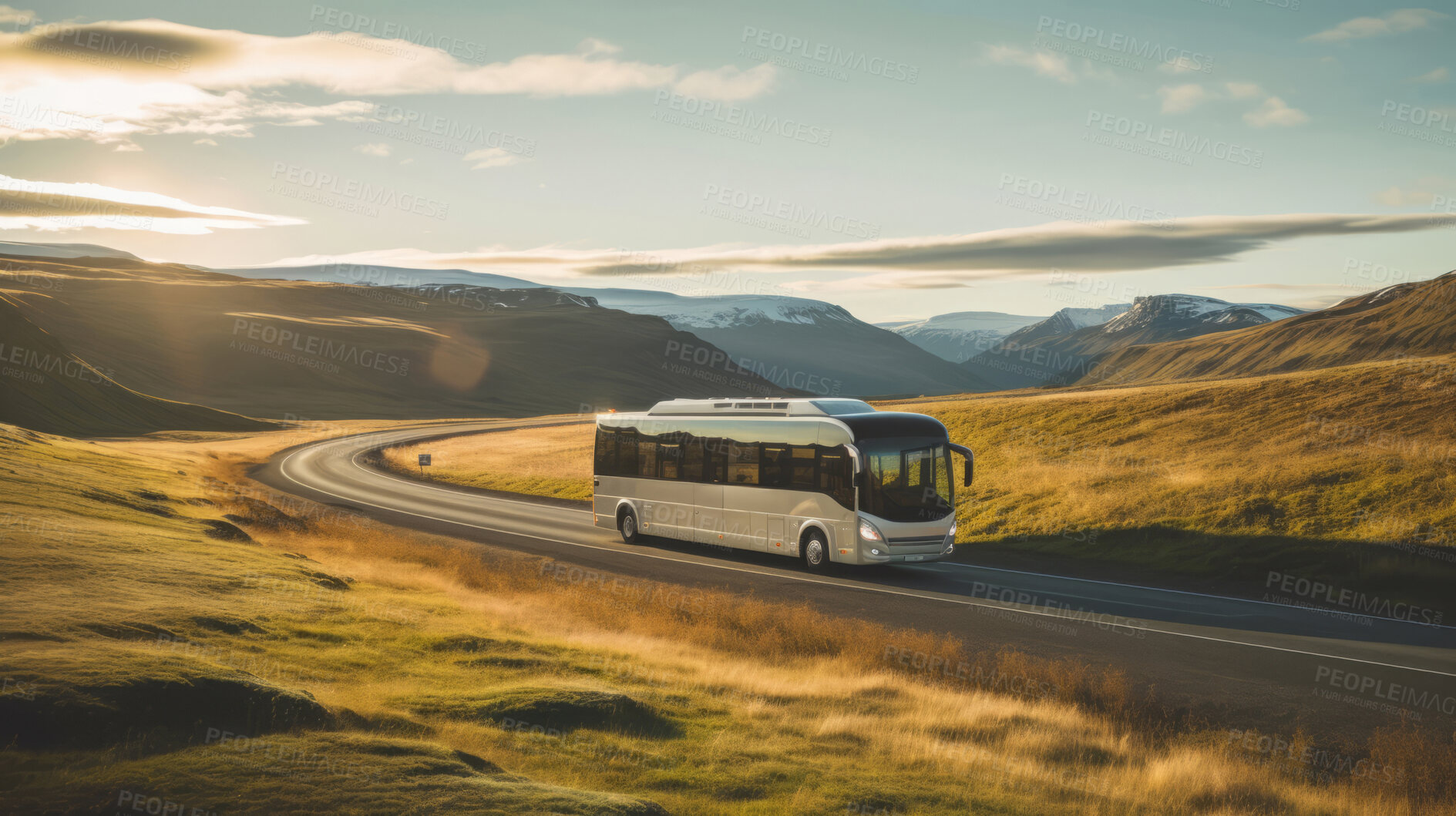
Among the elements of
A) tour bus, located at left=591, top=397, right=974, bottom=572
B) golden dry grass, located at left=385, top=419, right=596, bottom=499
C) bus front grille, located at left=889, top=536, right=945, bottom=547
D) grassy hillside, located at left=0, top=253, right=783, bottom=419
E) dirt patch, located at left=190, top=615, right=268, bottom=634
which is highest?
grassy hillside, located at left=0, top=253, right=783, bottom=419

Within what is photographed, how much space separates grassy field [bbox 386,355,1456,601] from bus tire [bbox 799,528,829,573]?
5.56 metres

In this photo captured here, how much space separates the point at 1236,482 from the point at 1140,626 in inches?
471

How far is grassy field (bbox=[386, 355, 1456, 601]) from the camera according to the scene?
65.8 ft

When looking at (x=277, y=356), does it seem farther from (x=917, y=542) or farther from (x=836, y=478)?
(x=917, y=542)

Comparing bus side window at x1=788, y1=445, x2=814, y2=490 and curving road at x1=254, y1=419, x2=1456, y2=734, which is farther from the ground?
bus side window at x1=788, y1=445, x2=814, y2=490

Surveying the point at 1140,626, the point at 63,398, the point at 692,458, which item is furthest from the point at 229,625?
the point at 63,398

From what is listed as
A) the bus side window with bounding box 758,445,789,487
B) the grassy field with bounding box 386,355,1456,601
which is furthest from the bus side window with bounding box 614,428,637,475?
the grassy field with bounding box 386,355,1456,601

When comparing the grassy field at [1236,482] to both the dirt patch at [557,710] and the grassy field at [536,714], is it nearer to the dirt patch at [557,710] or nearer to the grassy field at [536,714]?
the grassy field at [536,714]

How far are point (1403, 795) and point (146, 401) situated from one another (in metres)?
94.2

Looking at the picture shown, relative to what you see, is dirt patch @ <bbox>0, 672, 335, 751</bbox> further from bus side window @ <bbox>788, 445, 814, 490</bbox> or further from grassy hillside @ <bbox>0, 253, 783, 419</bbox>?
grassy hillside @ <bbox>0, 253, 783, 419</bbox>

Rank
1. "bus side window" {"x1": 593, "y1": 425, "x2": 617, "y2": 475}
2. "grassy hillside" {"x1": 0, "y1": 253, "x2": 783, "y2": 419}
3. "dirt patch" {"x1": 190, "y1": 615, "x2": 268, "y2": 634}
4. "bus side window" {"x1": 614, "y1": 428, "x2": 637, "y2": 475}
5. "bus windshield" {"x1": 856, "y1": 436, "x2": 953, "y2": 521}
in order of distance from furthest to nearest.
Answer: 1. "grassy hillside" {"x1": 0, "y1": 253, "x2": 783, "y2": 419}
2. "bus side window" {"x1": 593, "y1": 425, "x2": 617, "y2": 475}
3. "bus side window" {"x1": 614, "y1": 428, "x2": 637, "y2": 475}
4. "bus windshield" {"x1": 856, "y1": 436, "x2": 953, "y2": 521}
5. "dirt patch" {"x1": 190, "y1": 615, "x2": 268, "y2": 634}

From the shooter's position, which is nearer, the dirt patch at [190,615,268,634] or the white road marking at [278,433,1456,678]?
the dirt patch at [190,615,268,634]

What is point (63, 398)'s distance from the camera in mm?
70250

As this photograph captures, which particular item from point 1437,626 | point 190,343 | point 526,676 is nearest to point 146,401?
point 190,343
